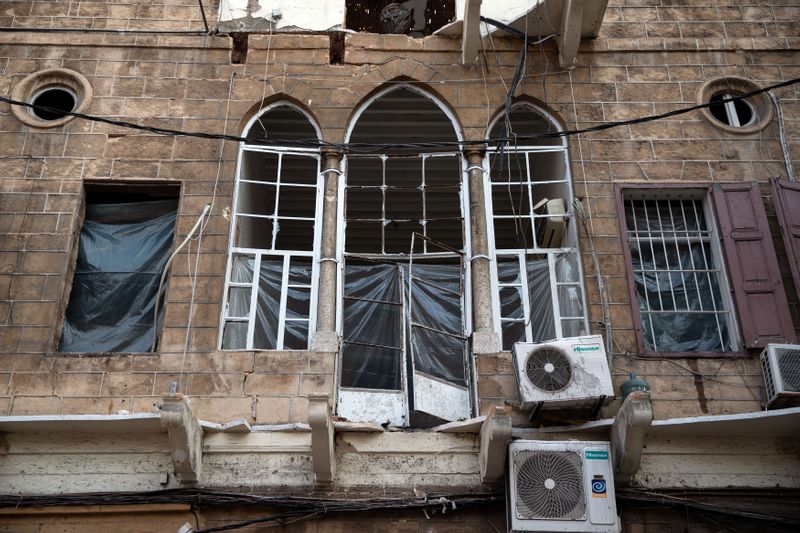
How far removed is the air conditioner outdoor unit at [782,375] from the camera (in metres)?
7.94

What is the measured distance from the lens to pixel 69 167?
30.8 ft

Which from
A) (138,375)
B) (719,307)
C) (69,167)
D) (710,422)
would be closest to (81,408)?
(138,375)

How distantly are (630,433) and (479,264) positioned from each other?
2283 mm

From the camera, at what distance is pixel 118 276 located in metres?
9.12

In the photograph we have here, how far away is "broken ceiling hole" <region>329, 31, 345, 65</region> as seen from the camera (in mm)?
10227

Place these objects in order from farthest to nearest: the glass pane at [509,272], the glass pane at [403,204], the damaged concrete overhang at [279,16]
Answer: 1. the glass pane at [403,204]
2. the damaged concrete overhang at [279,16]
3. the glass pane at [509,272]

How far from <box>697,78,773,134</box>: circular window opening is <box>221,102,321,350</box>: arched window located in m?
4.24

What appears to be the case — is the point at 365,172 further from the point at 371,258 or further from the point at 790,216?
the point at 790,216

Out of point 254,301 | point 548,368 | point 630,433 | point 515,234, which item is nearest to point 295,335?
point 254,301

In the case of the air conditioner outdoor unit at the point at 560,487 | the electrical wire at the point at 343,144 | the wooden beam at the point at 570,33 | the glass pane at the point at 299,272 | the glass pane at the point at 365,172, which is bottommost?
the air conditioner outdoor unit at the point at 560,487

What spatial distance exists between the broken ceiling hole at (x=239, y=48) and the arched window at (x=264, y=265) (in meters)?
0.66

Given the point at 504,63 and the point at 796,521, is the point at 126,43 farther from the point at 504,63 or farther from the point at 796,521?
the point at 796,521

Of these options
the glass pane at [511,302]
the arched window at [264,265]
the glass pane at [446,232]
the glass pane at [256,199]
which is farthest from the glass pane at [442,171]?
the glass pane at [511,302]

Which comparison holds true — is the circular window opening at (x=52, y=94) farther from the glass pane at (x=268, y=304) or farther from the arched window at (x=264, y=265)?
the glass pane at (x=268, y=304)
